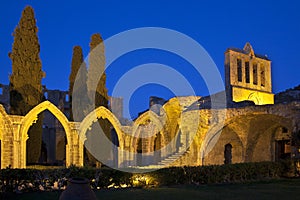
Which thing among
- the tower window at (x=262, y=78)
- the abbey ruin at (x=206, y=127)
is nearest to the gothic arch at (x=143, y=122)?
the abbey ruin at (x=206, y=127)

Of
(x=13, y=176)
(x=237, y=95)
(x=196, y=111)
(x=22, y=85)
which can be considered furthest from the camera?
(x=237, y=95)

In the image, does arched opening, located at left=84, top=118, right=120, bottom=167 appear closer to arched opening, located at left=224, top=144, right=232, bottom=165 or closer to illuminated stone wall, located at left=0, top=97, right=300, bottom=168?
illuminated stone wall, located at left=0, top=97, right=300, bottom=168

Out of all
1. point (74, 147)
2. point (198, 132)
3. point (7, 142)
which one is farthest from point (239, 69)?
point (7, 142)

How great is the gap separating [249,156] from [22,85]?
44.7ft

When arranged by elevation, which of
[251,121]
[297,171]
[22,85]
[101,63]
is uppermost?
[101,63]

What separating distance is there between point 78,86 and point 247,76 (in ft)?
45.0

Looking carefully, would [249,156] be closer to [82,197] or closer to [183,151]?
[183,151]

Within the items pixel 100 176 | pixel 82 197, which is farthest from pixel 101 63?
pixel 82 197

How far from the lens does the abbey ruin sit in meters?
17.7

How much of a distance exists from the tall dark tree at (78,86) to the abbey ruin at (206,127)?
1.98 metres

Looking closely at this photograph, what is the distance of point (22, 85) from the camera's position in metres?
19.3

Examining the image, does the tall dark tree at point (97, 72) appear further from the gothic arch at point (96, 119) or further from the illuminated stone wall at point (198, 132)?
the illuminated stone wall at point (198, 132)

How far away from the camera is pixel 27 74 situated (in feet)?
63.7

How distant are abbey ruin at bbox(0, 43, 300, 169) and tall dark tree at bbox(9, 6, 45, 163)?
4.56 feet
